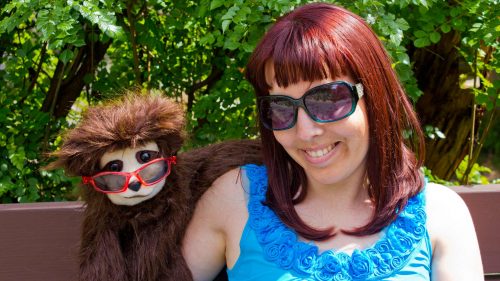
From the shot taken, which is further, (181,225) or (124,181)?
(181,225)

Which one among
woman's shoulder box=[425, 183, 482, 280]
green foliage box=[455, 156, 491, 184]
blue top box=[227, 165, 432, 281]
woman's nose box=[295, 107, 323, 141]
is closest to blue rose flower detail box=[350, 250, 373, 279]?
blue top box=[227, 165, 432, 281]

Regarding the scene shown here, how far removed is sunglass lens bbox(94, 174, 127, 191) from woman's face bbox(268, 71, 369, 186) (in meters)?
0.38

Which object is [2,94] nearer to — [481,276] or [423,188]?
[423,188]

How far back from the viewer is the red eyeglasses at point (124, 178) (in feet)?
5.94

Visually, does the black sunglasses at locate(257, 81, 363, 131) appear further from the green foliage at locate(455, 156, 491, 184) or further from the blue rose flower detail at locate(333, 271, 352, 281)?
the green foliage at locate(455, 156, 491, 184)

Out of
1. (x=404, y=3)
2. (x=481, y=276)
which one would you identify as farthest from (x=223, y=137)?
(x=481, y=276)

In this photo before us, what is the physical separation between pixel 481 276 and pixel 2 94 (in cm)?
168

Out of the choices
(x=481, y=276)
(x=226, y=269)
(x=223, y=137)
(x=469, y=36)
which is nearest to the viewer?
(x=481, y=276)

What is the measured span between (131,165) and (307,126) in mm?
426

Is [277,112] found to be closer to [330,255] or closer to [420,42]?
[330,255]

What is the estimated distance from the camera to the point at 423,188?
1.97 meters

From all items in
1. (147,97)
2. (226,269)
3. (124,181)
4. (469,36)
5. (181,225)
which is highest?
(469,36)

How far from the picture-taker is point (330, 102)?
5.72ft

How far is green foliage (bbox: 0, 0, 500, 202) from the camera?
2.08 meters
